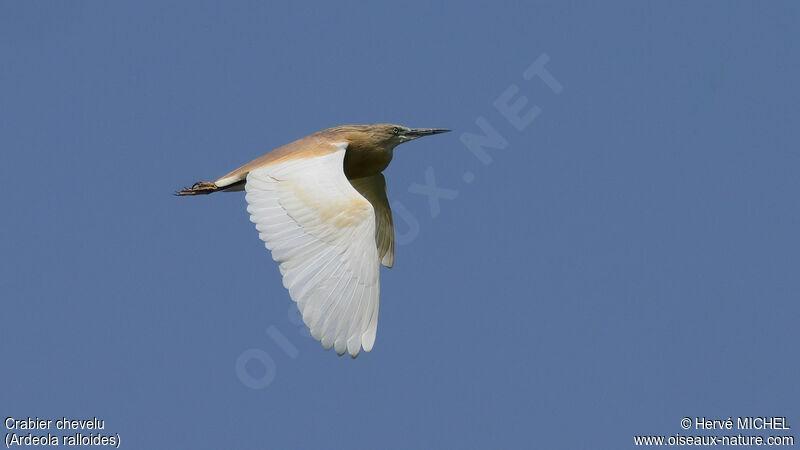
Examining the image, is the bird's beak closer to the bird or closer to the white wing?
the bird

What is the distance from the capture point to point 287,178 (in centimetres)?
992

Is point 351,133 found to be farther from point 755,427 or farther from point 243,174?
point 755,427

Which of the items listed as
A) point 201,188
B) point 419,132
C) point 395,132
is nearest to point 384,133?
point 395,132

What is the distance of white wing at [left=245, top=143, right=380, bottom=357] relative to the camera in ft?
28.7

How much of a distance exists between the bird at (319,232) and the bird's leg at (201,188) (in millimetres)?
11

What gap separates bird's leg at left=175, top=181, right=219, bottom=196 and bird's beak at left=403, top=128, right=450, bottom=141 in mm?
2388

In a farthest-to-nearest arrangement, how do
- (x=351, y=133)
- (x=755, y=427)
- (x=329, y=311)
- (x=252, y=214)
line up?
1. (x=351, y=133)
2. (x=755, y=427)
3. (x=252, y=214)
4. (x=329, y=311)

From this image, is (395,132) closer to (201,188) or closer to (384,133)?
(384,133)

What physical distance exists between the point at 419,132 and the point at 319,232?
2.94m

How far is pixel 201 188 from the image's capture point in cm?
1071

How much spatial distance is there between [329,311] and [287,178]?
1.79 metres

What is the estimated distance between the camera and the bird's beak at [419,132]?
38.2ft

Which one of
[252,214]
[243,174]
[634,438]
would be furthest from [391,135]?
[634,438]

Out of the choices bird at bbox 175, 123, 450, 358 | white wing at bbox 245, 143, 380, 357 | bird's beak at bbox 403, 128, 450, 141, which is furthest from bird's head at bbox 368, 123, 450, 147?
white wing at bbox 245, 143, 380, 357
